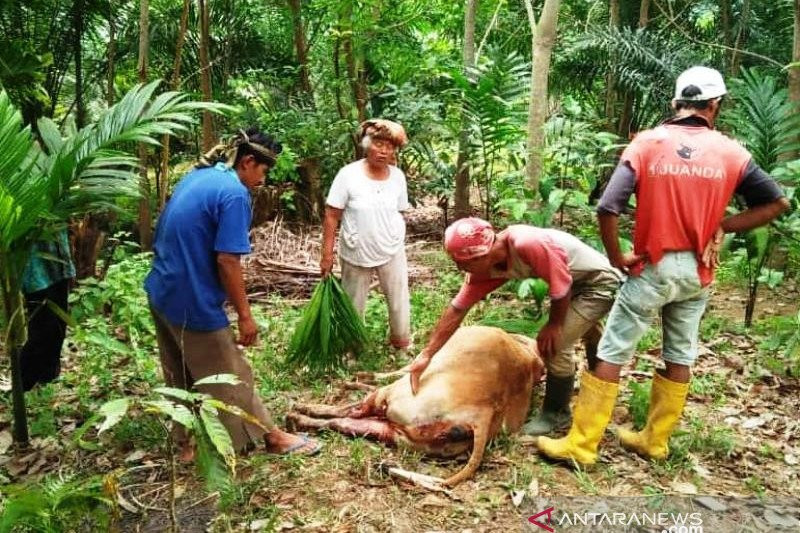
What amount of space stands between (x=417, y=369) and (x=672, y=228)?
1.46 metres

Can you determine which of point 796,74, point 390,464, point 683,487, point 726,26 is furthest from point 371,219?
point 726,26

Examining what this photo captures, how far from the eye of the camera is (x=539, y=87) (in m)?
5.99

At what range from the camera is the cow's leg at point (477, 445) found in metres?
3.31

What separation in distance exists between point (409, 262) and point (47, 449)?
4601 millimetres

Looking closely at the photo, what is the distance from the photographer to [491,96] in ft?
20.1

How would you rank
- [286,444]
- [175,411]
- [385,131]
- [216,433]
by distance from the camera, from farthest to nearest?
1. [385,131]
2. [286,444]
3. [216,433]
4. [175,411]

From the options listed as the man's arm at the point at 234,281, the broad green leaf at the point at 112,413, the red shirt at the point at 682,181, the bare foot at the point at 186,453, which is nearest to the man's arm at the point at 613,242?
the red shirt at the point at 682,181

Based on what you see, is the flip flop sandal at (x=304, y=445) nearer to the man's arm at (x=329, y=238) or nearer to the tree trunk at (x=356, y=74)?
the man's arm at (x=329, y=238)

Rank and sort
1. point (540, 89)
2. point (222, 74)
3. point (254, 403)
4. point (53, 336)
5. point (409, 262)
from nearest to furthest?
point (254, 403), point (53, 336), point (540, 89), point (409, 262), point (222, 74)

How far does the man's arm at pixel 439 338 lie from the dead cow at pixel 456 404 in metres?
0.07

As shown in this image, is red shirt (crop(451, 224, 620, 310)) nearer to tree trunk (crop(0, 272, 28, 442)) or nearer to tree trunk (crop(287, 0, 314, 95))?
tree trunk (crop(0, 272, 28, 442))

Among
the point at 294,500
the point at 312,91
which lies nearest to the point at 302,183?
the point at 312,91

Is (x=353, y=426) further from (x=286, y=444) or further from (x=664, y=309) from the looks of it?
(x=664, y=309)

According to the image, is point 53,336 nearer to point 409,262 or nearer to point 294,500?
point 294,500
